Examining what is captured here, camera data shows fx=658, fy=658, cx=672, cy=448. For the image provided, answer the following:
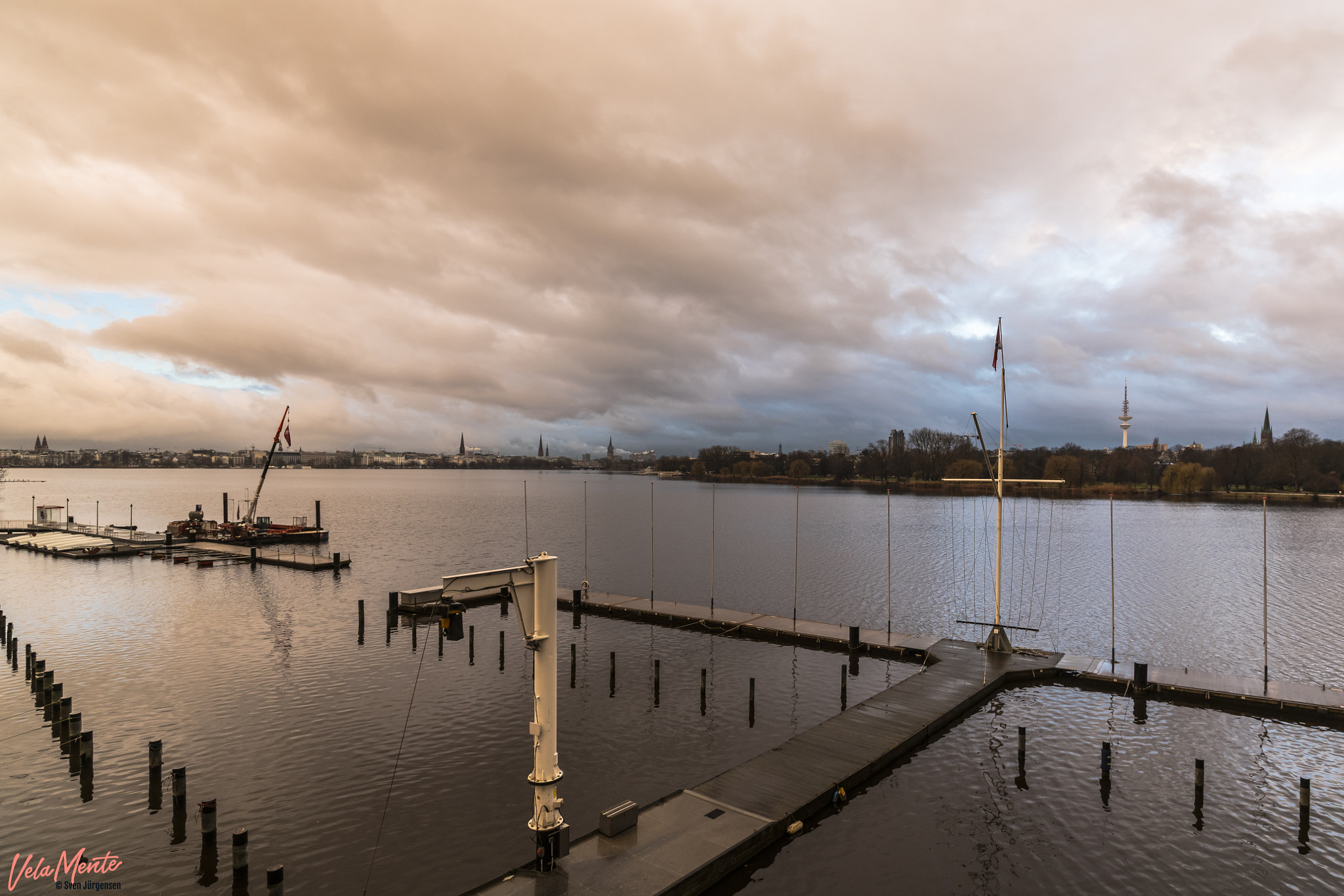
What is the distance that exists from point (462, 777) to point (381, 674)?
10954 millimetres

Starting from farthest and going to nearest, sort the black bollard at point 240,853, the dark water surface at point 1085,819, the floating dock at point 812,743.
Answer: the dark water surface at point 1085,819 < the black bollard at point 240,853 < the floating dock at point 812,743

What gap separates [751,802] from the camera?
48.0ft

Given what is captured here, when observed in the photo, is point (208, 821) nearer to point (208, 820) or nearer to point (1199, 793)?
point (208, 820)

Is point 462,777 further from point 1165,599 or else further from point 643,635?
point 1165,599

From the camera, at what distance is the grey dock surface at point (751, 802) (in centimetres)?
1141

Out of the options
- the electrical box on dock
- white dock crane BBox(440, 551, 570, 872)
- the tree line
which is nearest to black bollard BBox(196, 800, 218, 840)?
white dock crane BBox(440, 551, 570, 872)

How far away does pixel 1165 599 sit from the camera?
43.1 m

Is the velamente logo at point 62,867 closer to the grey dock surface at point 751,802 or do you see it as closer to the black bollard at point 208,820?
the black bollard at point 208,820

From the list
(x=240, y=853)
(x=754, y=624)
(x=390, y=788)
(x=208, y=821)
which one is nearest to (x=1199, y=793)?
(x=754, y=624)

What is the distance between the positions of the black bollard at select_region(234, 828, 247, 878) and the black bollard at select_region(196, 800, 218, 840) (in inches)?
71.3

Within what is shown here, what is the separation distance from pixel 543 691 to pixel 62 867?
1099cm

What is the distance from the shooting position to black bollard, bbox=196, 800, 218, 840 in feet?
43.8

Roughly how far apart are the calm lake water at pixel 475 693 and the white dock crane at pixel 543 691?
282cm

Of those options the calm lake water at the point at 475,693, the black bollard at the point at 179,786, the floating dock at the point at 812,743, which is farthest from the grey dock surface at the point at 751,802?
the black bollard at the point at 179,786
